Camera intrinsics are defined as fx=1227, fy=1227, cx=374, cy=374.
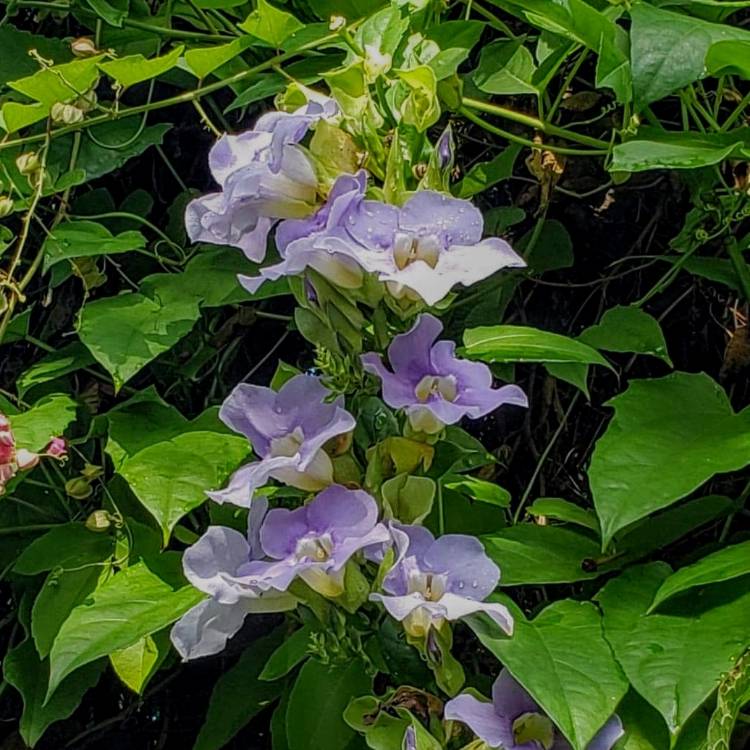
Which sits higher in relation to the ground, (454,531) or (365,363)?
(365,363)

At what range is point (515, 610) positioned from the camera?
2.35 feet

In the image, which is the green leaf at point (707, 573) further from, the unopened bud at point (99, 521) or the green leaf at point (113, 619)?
the unopened bud at point (99, 521)

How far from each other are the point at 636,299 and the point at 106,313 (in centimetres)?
47

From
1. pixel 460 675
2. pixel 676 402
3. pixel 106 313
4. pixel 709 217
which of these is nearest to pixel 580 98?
pixel 709 217

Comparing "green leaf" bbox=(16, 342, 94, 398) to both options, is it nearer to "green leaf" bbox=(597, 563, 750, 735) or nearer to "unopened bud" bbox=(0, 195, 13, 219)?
"unopened bud" bbox=(0, 195, 13, 219)

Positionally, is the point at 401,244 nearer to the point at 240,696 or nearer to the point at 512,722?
the point at 512,722

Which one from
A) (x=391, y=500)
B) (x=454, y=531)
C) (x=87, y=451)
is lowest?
(x=87, y=451)

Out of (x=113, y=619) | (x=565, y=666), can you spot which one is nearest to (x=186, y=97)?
(x=113, y=619)

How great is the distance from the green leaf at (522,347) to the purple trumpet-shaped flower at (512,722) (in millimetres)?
181

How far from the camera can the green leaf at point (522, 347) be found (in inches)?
28.0

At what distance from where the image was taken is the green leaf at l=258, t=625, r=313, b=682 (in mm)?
806

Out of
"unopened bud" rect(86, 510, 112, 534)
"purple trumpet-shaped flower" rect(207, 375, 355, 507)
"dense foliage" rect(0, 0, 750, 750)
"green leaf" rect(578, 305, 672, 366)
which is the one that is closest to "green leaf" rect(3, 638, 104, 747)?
"dense foliage" rect(0, 0, 750, 750)

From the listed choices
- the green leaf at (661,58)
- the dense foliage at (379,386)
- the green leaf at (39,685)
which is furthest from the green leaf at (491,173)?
the green leaf at (39,685)

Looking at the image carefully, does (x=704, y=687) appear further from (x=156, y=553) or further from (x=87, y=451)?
(x=87, y=451)
